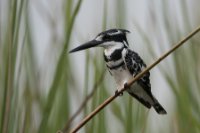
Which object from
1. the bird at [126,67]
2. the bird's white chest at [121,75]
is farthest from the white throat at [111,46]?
the bird's white chest at [121,75]

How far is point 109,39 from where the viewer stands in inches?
46.0

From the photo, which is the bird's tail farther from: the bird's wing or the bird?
the bird's wing

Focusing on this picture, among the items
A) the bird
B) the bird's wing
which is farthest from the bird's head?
the bird's wing

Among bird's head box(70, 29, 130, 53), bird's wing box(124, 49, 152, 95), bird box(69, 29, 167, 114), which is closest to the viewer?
bird's head box(70, 29, 130, 53)

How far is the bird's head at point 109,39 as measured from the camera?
111 centimetres

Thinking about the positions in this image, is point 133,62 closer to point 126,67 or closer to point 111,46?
point 126,67

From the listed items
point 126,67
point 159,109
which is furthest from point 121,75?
point 159,109

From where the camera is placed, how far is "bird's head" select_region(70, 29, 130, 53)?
1.11 m

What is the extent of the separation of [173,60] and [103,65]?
0.77 ft

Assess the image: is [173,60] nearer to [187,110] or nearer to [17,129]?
[187,110]

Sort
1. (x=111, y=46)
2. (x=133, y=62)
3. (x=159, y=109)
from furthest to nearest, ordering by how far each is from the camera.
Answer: (x=133, y=62), (x=159, y=109), (x=111, y=46)

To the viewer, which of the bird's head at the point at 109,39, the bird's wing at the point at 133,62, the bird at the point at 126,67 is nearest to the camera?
the bird's head at the point at 109,39

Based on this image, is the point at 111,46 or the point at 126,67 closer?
the point at 111,46

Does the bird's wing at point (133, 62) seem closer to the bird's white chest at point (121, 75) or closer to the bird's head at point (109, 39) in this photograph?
the bird's white chest at point (121, 75)
